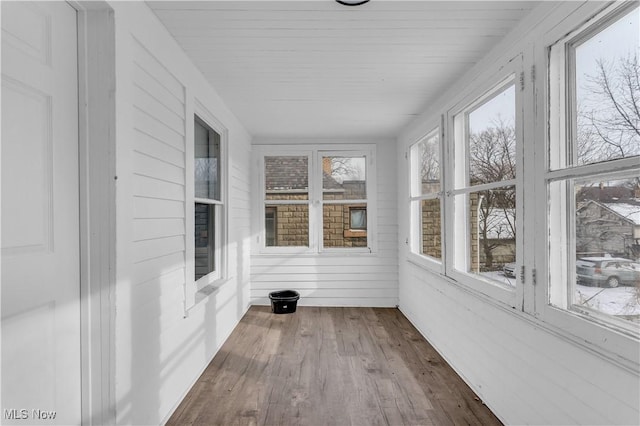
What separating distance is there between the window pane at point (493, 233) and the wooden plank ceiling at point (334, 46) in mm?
978

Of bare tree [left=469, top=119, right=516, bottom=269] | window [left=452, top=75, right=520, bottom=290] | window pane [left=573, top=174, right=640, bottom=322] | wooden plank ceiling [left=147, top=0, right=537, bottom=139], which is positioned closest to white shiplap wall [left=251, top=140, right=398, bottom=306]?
wooden plank ceiling [left=147, top=0, right=537, bottom=139]

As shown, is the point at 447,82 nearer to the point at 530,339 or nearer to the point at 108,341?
the point at 530,339

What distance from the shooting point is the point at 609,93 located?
1.51 metres

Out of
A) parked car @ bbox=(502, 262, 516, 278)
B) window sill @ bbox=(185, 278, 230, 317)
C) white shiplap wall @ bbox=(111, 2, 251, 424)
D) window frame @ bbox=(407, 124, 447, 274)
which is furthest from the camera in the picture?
window frame @ bbox=(407, 124, 447, 274)

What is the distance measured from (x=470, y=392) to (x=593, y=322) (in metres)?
1.37

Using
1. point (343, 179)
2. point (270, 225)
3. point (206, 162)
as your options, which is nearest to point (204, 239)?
point (206, 162)

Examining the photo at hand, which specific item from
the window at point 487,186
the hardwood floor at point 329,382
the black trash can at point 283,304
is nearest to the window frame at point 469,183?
the window at point 487,186

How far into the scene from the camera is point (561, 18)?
5.59 ft

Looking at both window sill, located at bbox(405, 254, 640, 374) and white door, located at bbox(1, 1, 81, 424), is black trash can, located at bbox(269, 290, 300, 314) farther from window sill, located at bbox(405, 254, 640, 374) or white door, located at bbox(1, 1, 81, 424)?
white door, located at bbox(1, 1, 81, 424)

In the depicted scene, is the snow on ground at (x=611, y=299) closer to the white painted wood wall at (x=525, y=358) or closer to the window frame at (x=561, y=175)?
the window frame at (x=561, y=175)

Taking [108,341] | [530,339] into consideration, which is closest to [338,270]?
[530,339]

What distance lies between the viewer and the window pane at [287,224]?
203 inches

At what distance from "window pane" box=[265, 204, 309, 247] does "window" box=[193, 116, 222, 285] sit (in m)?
1.53

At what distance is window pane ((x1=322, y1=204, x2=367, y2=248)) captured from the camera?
5188mm
